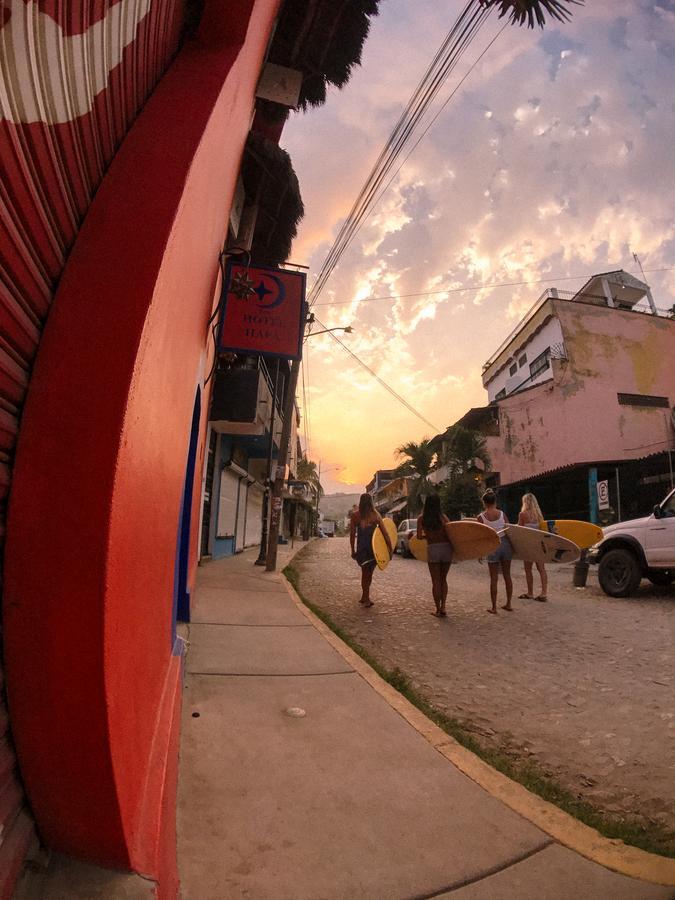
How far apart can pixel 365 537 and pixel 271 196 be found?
5811 millimetres

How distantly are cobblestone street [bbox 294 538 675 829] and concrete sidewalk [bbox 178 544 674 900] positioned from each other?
59 cm

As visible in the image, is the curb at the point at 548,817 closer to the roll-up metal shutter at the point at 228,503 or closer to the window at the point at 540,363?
the roll-up metal shutter at the point at 228,503

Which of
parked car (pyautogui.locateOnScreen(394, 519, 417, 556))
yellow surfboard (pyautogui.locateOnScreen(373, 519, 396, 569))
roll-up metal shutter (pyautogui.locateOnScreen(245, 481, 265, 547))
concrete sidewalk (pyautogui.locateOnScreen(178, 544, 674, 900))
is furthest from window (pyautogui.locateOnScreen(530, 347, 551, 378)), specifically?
concrete sidewalk (pyautogui.locateOnScreen(178, 544, 674, 900))

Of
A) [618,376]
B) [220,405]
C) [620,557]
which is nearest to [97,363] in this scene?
[220,405]

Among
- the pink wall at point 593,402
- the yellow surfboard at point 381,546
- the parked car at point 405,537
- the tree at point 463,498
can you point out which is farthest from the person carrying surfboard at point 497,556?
the pink wall at point 593,402

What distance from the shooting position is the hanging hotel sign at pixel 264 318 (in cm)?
591

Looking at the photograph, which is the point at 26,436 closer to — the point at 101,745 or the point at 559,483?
the point at 101,745

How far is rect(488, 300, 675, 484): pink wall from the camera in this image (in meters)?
21.9

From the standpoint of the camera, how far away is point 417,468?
98.7 ft

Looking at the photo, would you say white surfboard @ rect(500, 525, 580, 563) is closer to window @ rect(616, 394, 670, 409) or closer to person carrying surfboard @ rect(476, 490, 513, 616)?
person carrying surfboard @ rect(476, 490, 513, 616)

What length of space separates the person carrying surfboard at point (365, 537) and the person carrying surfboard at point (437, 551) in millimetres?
741

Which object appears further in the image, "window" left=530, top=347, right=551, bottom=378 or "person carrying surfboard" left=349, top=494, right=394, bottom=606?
"window" left=530, top=347, right=551, bottom=378

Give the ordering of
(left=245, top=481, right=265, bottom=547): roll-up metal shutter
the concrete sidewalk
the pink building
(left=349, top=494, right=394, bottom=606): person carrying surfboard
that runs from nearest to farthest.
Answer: the concrete sidewalk < (left=349, top=494, right=394, bottom=606): person carrying surfboard < (left=245, top=481, right=265, bottom=547): roll-up metal shutter < the pink building

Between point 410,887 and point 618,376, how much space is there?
26431 millimetres
